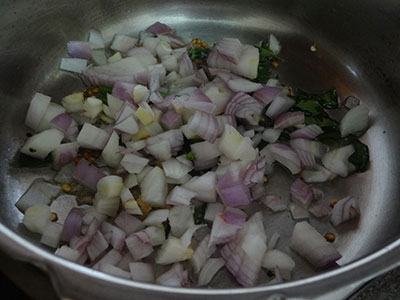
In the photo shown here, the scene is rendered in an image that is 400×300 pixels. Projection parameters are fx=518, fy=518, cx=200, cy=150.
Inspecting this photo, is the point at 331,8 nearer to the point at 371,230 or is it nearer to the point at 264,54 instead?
the point at 264,54

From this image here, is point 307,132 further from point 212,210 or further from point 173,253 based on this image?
point 173,253

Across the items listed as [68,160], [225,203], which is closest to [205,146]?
[225,203]

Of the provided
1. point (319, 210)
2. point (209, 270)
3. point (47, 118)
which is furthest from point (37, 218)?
point (319, 210)

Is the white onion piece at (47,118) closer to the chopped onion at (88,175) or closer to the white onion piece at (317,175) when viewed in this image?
the chopped onion at (88,175)

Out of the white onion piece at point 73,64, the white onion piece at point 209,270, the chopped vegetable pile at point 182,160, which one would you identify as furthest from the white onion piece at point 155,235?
the white onion piece at point 73,64

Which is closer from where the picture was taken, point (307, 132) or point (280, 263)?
point (280, 263)
